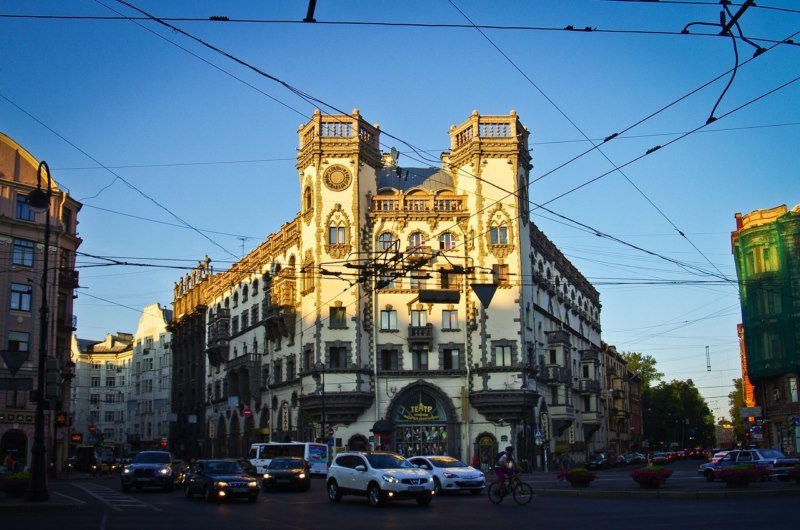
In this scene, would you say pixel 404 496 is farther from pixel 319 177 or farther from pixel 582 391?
pixel 582 391

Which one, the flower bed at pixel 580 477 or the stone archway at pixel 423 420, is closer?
the flower bed at pixel 580 477

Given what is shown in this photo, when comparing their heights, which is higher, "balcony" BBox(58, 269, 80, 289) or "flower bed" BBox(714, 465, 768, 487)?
"balcony" BBox(58, 269, 80, 289)

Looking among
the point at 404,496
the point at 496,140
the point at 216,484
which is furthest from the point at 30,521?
the point at 496,140

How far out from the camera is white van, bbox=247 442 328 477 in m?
42.6

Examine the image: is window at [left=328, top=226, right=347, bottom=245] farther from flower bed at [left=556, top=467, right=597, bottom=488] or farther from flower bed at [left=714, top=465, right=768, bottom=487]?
flower bed at [left=714, top=465, right=768, bottom=487]

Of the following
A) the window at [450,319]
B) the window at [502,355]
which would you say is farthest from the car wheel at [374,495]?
the window at [450,319]

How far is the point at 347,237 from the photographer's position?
2279 inches

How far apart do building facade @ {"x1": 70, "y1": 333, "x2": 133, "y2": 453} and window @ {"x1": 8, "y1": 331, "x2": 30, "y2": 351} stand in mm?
68086

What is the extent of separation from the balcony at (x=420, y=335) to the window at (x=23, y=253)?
2542 cm

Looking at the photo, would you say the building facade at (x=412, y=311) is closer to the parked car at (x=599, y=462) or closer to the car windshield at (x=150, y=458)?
the parked car at (x=599, y=462)

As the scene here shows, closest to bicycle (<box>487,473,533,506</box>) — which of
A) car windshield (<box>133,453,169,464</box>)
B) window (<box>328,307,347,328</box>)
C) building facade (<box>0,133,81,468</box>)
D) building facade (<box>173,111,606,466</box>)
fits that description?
car windshield (<box>133,453,169,464</box>)

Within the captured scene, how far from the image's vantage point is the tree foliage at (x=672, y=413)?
130 meters

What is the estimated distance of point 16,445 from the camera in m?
52.0

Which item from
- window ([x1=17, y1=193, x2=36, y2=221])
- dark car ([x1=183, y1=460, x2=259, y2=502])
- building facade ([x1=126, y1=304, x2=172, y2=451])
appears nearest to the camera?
dark car ([x1=183, y1=460, x2=259, y2=502])
